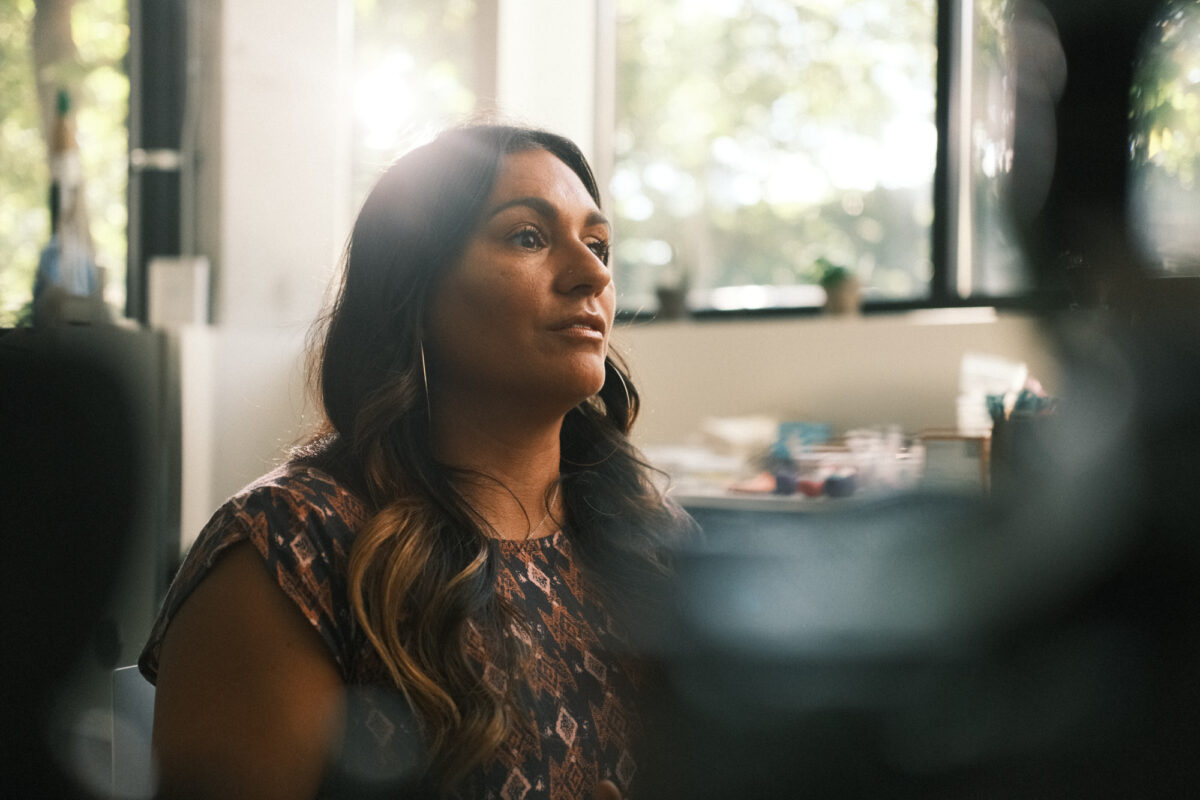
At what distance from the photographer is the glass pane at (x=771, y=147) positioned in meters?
2.98

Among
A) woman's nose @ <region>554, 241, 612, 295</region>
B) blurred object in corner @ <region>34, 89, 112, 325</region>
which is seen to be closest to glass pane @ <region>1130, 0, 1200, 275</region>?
woman's nose @ <region>554, 241, 612, 295</region>

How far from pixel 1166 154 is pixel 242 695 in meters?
0.80

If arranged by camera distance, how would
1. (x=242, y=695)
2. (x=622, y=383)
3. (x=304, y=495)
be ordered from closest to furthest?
1. (x=242, y=695)
2. (x=304, y=495)
3. (x=622, y=383)

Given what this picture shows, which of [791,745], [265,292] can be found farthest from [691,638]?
[265,292]

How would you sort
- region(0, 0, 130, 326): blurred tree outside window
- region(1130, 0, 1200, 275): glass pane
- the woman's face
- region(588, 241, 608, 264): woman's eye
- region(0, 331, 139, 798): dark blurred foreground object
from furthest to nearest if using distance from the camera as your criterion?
1. region(0, 0, 130, 326): blurred tree outside window
2. region(0, 331, 139, 798): dark blurred foreground object
3. region(588, 241, 608, 264): woman's eye
4. the woman's face
5. region(1130, 0, 1200, 275): glass pane

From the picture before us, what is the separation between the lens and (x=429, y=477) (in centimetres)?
109

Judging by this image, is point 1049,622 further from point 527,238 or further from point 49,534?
point 49,534

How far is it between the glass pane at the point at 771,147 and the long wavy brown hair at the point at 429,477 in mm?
1855

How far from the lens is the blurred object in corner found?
6.94 ft

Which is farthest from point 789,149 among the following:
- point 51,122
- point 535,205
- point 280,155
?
point 535,205

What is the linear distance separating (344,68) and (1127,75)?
297cm

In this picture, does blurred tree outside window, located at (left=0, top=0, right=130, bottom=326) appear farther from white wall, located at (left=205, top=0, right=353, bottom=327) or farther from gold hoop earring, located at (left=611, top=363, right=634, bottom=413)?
gold hoop earring, located at (left=611, top=363, right=634, bottom=413)

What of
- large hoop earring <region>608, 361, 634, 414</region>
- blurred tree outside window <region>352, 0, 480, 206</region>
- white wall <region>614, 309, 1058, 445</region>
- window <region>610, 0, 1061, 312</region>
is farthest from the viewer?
blurred tree outside window <region>352, 0, 480, 206</region>

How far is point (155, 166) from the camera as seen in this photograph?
2676 mm
